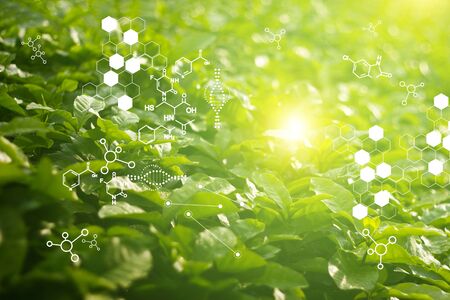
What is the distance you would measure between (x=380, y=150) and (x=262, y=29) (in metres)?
1.18

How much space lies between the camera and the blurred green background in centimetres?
90

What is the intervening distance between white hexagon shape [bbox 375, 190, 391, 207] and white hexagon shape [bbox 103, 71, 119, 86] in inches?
33.9

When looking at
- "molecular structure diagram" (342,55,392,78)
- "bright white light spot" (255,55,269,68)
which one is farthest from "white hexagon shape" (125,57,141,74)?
"molecular structure diagram" (342,55,392,78)

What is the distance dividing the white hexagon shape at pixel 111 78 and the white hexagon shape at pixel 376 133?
87 centimetres

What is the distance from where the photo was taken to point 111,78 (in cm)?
150

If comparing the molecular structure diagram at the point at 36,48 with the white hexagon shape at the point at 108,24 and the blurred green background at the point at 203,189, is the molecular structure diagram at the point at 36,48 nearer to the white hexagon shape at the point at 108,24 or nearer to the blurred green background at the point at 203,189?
the blurred green background at the point at 203,189

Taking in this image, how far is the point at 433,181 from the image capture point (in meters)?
1.78

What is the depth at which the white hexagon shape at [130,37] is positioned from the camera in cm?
162

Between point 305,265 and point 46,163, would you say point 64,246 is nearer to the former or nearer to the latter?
point 46,163

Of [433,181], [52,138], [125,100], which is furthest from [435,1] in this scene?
[52,138]

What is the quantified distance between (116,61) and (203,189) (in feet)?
2.01
